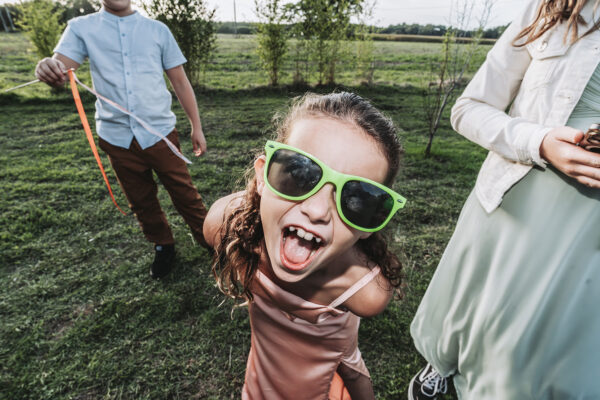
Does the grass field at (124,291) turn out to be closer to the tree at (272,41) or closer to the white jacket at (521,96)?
the white jacket at (521,96)

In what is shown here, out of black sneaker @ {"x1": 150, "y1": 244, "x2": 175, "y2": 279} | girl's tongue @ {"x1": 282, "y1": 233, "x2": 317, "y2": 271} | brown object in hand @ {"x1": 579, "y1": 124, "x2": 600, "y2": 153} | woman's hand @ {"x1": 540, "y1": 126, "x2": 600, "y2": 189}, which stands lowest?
black sneaker @ {"x1": 150, "y1": 244, "x2": 175, "y2": 279}

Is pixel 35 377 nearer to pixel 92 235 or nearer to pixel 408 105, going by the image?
pixel 92 235

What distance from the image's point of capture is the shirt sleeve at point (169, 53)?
2676 mm

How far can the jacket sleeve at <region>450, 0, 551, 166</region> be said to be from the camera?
4.09 feet

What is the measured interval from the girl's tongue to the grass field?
778 mm

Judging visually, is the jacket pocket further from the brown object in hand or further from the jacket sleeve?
the brown object in hand

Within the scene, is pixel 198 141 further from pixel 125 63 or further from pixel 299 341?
pixel 299 341

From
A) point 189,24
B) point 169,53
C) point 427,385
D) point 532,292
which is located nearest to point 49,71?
point 169,53

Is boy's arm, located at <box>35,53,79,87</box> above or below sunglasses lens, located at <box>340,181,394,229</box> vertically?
above

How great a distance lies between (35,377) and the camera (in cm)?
221

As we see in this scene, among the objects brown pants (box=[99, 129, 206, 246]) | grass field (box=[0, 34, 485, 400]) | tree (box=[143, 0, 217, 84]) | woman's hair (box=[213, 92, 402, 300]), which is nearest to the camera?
woman's hair (box=[213, 92, 402, 300])

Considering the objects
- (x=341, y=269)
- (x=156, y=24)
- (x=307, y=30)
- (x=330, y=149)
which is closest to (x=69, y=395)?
(x=341, y=269)

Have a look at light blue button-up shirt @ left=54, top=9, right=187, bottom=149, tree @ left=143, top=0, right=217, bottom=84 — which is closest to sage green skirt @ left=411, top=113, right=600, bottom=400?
light blue button-up shirt @ left=54, top=9, right=187, bottom=149

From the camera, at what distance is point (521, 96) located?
54.7 inches
